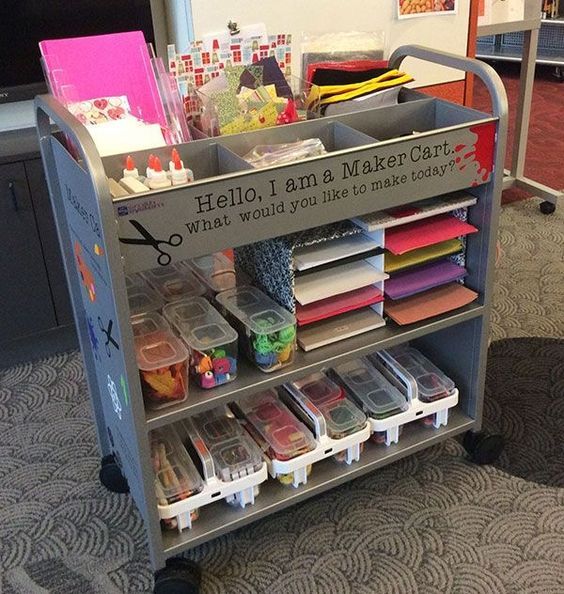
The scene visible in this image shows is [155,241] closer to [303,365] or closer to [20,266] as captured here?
[303,365]

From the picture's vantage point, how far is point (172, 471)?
1.43 metres

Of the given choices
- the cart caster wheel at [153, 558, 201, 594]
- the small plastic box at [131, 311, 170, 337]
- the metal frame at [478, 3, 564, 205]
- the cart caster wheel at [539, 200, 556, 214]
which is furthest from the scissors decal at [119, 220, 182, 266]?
the cart caster wheel at [539, 200, 556, 214]

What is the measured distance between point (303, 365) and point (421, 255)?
340mm

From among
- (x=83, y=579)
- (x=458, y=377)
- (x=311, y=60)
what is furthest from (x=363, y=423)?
(x=311, y=60)

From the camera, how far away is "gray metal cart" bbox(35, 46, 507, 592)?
1.15 meters

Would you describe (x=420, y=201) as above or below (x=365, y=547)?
above

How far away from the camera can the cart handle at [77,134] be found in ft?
3.53

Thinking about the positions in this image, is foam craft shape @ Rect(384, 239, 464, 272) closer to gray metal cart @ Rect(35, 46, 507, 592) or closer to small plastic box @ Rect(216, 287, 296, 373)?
gray metal cart @ Rect(35, 46, 507, 592)

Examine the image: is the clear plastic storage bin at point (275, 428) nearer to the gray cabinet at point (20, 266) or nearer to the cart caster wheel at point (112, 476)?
the cart caster wheel at point (112, 476)

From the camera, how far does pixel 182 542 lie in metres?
1.39

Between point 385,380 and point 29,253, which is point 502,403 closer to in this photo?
point 385,380

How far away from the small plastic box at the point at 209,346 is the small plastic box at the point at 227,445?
0.60ft

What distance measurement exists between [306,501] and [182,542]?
332 mm

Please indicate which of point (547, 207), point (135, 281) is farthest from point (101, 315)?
point (547, 207)
